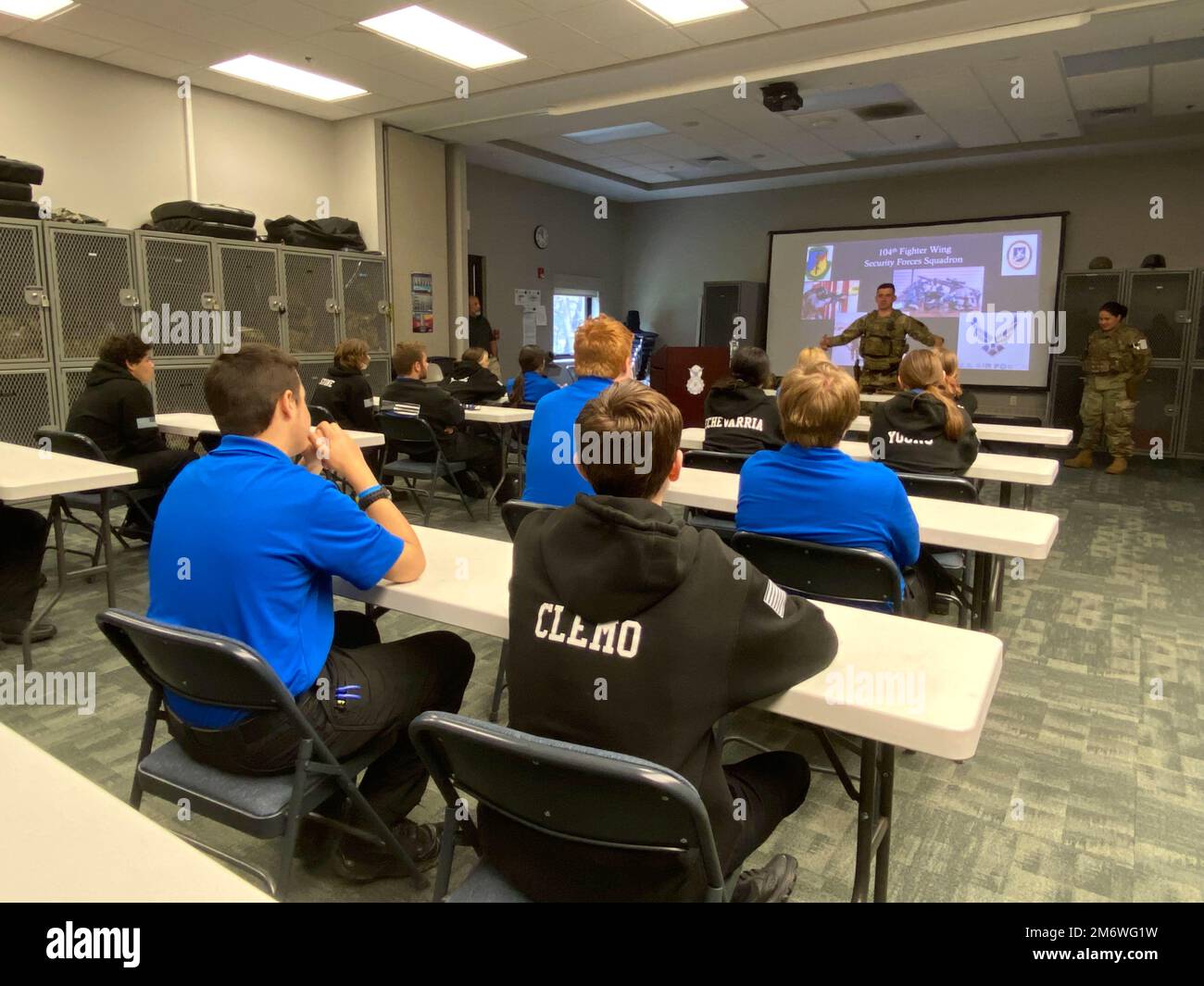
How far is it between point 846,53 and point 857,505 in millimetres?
4718

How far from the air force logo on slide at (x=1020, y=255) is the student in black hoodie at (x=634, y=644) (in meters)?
8.81

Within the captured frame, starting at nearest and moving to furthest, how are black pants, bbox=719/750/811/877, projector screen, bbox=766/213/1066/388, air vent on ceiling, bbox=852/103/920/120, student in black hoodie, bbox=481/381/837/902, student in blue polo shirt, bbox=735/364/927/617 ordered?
1. student in black hoodie, bbox=481/381/837/902
2. black pants, bbox=719/750/811/877
3. student in blue polo shirt, bbox=735/364/927/617
4. air vent on ceiling, bbox=852/103/920/120
5. projector screen, bbox=766/213/1066/388

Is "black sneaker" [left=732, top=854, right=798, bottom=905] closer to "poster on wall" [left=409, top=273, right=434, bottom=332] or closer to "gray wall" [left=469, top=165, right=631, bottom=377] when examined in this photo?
"poster on wall" [left=409, top=273, right=434, bottom=332]

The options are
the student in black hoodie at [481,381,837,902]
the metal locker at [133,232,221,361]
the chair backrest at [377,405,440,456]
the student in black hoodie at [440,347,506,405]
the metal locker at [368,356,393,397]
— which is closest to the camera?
the student in black hoodie at [481,381,837,902]

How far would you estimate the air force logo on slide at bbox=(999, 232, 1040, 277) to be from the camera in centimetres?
848

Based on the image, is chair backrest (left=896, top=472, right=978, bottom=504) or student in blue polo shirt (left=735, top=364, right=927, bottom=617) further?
chair backrest (left=896, top=472, right=978, bottom=504)

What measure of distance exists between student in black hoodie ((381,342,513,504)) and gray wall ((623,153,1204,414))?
6.25 metres

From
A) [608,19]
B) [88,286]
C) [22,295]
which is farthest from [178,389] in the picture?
[608,19]

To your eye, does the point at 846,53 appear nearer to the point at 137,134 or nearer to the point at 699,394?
the point at 699,394

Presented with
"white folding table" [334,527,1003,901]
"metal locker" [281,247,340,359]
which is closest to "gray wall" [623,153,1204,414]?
"metal locker" [281,247,340,359]

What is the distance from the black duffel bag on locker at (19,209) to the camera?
4.73m

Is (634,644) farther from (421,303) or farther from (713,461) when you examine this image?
(421,303)

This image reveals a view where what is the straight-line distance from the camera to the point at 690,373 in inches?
298
